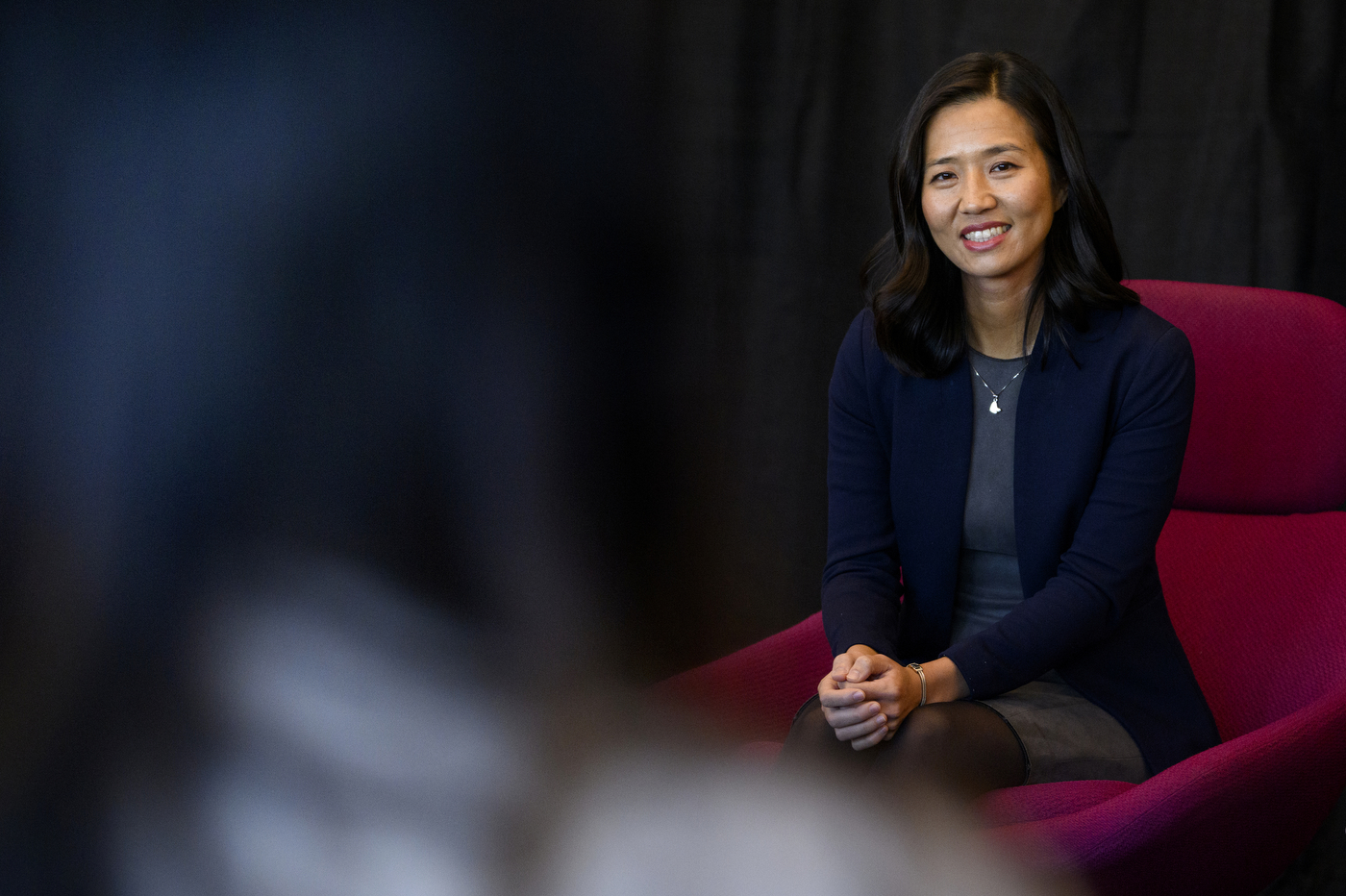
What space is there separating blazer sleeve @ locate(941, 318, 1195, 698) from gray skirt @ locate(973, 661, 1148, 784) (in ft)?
0.14

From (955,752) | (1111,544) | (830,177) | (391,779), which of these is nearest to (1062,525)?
(1111,544)

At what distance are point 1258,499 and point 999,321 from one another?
475 mm

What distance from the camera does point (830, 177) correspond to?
90.4 inches

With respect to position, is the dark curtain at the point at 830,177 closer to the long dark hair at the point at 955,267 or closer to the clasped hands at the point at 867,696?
the long dark hair at the point at 955,267

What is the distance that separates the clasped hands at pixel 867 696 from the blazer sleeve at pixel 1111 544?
91mm

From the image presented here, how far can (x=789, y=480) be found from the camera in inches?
95.0

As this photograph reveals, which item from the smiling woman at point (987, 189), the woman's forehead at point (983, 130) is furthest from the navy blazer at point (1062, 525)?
the woman's forehead at point (983, 130)

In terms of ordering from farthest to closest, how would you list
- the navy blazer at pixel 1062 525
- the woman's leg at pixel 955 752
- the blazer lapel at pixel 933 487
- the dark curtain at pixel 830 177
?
the dark curtain at pixel 830 177 < the blazer lapel at pixel 933 487 < the navy blazer at pixel 1062 525 < the woman's leg at pixel 955 752

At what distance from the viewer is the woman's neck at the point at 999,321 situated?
4.73ft

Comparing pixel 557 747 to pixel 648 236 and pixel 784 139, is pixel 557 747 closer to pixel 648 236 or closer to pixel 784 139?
pixel 648 236

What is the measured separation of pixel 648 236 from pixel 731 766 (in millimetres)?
1169

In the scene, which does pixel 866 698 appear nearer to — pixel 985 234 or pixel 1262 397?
pixel 985 234

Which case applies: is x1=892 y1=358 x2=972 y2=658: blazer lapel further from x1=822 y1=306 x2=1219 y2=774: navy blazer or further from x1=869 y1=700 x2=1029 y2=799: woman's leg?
x1=869 y1=700 x2=1029 y2=799: woman's leg

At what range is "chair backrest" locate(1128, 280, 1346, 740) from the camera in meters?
1.50
